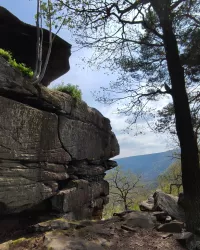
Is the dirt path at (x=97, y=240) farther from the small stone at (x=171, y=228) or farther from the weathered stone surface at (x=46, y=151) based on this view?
the weathered stone surface at (x=46, y=151)

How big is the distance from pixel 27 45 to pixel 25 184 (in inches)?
248

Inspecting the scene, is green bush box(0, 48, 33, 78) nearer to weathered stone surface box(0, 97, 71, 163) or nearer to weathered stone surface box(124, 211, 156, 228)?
weathered stone surface box(0, 97, 71, 163)

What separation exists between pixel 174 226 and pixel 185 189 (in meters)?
1.16

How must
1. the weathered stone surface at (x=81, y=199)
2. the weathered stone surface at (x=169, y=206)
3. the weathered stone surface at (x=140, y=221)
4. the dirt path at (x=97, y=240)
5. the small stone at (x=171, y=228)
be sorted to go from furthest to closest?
the weathered stone surface at (x=169, y=206) < the weathered stone surface at (x=81, y=199) < the weathered stone surface at (x=140, y=221) < the small stone at (x=171, y=228) < the dirt path at (x=97, y=240)

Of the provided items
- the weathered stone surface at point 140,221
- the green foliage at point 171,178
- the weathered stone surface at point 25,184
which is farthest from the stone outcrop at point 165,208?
the green foliage at point 171,178

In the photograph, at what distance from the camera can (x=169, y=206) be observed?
10414mm

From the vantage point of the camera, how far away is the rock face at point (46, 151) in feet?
21.6

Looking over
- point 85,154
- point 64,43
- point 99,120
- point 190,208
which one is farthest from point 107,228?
point 64,43

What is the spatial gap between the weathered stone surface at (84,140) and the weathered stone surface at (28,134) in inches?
16.8

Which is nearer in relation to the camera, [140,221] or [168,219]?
[140,221]

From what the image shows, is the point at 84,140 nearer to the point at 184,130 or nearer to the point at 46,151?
the point at 46,151

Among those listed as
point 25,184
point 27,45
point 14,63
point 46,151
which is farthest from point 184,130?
point 27,45

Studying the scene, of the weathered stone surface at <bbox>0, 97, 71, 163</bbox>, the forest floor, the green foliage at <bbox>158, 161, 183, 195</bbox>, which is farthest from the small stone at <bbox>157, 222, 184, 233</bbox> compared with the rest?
the green foliage at <bbox>158, 161, 183, 195</bbox>

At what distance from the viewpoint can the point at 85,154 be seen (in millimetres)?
10109
